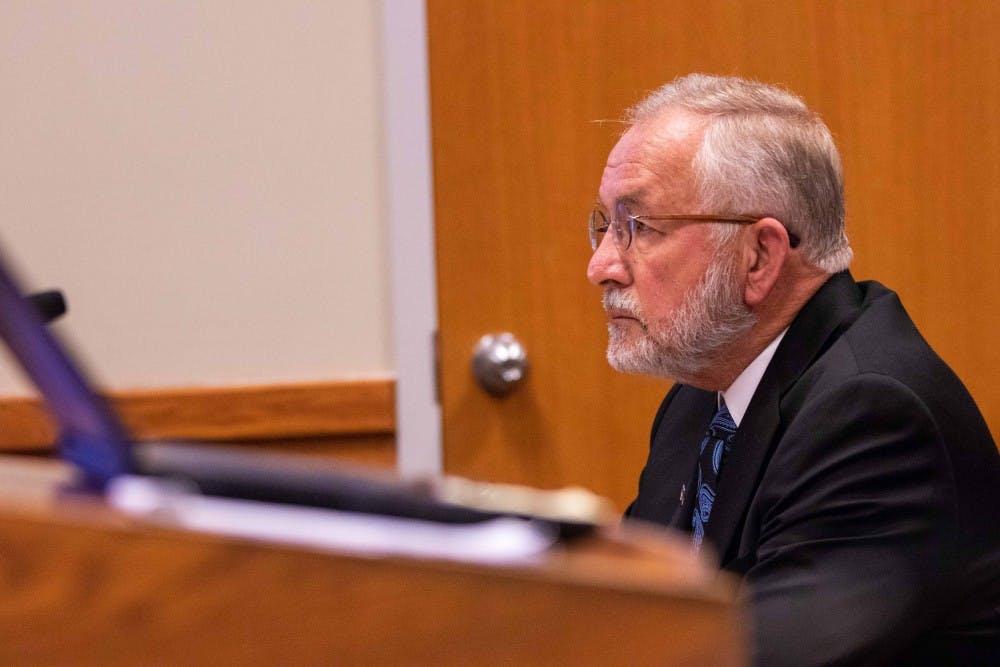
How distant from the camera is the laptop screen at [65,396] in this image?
0.54m

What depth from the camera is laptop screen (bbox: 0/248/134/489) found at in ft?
1.79

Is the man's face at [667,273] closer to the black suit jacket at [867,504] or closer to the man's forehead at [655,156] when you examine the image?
the man's forehead at [655,156]

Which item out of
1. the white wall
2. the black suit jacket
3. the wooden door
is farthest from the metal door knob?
the black suit jacket

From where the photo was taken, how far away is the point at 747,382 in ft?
4.74

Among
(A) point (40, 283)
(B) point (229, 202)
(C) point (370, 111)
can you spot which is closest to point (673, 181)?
(C) point (370, 111)

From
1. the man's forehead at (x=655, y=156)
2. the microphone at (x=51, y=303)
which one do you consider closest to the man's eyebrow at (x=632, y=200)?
the man's forehead at (x=655, y=156)

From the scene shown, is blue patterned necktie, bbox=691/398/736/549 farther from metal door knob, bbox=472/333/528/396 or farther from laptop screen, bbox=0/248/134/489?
laptop screen, bbox=0/248/134/489

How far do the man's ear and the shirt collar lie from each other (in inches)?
2.3

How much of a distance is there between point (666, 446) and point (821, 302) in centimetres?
32

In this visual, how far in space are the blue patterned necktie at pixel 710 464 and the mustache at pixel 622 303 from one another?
0.16 m

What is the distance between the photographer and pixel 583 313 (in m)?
1.99

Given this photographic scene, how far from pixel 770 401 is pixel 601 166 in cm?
76

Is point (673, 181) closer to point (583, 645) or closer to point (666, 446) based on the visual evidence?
point (666, 446)

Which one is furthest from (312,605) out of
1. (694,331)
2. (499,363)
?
(499,363)
